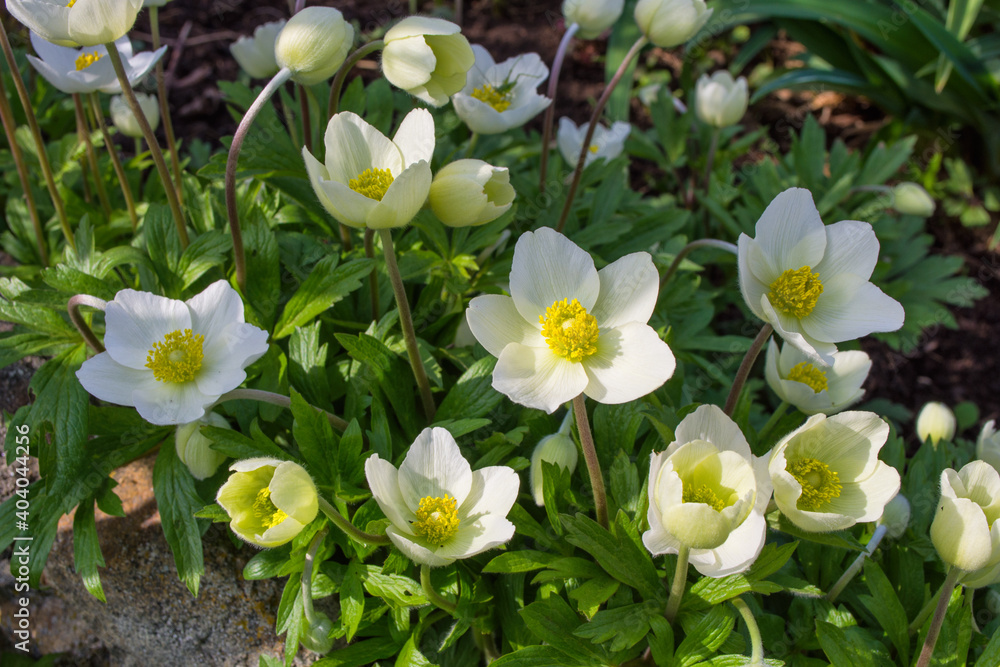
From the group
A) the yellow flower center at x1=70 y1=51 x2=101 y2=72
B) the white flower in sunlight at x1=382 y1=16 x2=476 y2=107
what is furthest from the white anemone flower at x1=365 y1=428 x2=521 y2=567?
the yellow flower center at x1=70 y1=51 x2=101 y2=72

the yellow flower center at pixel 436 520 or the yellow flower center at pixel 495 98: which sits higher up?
the yellow flower center at pixel 495 98

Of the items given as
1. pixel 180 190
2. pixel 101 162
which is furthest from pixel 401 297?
pixel 101 162

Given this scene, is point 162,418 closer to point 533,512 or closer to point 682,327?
point 533,512

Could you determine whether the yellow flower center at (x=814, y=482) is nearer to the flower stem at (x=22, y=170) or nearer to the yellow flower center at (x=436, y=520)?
the yellow flower center at (x=436, y=520)

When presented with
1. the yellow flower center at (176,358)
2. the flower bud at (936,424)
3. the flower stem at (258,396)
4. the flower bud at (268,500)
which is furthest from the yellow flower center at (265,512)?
the flower bud at (936,424)

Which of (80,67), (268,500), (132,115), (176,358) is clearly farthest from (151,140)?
(268,500)

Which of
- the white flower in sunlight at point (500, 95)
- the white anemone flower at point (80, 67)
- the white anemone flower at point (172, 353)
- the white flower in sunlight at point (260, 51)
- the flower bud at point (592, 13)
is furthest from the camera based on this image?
the white flower in sunlight at point (260, 51)

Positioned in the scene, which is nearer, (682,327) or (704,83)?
(682,327)
